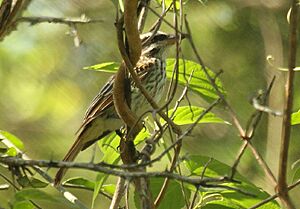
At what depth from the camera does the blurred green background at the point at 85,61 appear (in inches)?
185

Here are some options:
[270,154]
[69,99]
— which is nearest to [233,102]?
[270,154]

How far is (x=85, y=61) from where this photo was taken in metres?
5.05

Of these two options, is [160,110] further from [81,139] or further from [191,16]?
[191,16]

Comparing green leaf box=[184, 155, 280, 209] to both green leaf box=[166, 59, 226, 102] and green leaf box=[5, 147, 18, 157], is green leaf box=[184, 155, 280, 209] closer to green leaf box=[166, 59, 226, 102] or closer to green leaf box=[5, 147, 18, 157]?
green leaf box=[166, 59, 226, 102]

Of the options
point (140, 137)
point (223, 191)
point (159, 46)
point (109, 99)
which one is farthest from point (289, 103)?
point (159, 46)

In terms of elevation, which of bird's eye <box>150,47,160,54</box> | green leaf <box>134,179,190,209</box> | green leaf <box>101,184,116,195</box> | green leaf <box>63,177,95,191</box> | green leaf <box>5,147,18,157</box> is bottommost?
green leaf <box>134,179,190,209</box>

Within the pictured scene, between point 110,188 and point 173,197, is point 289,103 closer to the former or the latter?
point 173,197

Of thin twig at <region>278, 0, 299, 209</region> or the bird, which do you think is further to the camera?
the bird

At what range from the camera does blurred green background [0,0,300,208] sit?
469 cm

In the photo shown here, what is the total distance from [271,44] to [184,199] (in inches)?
125

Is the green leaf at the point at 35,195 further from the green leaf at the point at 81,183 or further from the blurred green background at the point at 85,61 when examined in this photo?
the blurred green background at the point at 85,61

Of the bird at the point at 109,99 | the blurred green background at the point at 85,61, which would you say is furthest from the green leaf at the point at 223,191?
the blurred green background at the point at 85,61

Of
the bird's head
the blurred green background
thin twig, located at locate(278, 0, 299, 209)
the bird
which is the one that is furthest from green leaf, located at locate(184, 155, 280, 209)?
the blurred green background

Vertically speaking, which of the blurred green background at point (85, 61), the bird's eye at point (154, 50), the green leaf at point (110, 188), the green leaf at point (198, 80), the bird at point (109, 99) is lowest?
the green leaf at point (110, 188)
